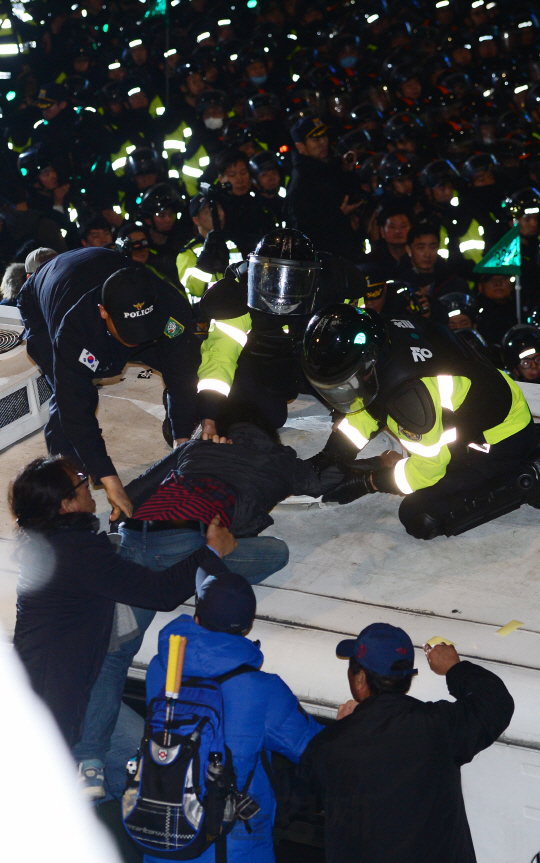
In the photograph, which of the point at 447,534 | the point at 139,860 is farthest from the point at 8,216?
the point at 139,860

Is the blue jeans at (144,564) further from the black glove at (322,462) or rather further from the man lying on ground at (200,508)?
the black glove at (322,462)

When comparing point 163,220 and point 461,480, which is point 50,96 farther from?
point 461,480

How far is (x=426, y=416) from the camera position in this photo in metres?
2.78

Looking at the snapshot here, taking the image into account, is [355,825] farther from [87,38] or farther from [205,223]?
[87,38]

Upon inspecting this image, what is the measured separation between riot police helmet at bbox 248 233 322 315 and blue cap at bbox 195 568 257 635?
172 cm

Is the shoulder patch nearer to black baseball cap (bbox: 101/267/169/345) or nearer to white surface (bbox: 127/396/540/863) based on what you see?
black baseball cap (bbox: 101/267/169/345)

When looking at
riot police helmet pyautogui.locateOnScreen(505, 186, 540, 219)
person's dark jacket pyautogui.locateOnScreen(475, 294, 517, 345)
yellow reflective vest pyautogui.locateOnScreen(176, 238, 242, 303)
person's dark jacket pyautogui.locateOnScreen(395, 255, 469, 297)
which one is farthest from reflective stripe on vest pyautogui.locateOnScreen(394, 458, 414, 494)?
riot police helmet pyautogui.locateOnScreen(505, 186, 540, 219)

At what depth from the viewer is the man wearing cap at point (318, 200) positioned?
18.9ft

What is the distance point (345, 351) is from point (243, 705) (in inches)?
50.5

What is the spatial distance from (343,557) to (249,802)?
1366mm

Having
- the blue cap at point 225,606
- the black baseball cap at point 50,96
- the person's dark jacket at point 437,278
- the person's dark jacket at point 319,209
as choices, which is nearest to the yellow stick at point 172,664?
the blue cap at point 225,606

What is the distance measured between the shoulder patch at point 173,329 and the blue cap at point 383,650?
170 centimetres

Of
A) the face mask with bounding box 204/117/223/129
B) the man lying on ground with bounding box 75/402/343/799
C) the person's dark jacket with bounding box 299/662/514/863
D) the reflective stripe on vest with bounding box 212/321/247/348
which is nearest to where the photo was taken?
the person's dark jacket with bounding box 299/662/514/863

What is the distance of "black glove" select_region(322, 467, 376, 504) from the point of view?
11.1 ft
